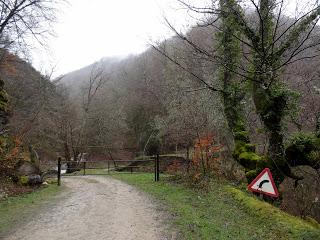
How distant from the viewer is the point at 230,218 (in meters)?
7.72

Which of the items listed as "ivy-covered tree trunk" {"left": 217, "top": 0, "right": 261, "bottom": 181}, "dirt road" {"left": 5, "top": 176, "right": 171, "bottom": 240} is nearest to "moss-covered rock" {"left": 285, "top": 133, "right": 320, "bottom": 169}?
"ivy-covered tree trunk" {"left": 217, "top": 0, "right": 261, "bottom": 181}

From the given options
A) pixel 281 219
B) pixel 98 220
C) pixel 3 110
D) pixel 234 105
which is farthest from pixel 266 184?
pixel 3 110

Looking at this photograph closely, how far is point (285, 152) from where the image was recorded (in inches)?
318

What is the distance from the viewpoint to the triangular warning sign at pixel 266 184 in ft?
21.6

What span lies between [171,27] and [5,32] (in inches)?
450

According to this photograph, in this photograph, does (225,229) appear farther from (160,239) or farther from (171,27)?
(171,27)

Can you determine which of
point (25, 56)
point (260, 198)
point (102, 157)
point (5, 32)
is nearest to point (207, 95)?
point (260, 198)

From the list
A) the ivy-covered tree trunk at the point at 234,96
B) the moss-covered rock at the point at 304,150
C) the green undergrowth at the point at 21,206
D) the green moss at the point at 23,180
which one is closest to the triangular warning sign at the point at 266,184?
the moss-covered rock at the point at 304,150

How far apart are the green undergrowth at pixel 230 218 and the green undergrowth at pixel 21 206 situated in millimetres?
3662

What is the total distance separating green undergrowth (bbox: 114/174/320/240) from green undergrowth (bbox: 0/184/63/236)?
366 centimetres

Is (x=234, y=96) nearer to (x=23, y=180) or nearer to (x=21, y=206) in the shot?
(x=21, y=206)

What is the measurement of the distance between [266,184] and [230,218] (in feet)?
5.01

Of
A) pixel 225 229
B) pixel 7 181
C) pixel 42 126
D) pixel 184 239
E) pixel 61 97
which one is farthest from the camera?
pixel 61 97

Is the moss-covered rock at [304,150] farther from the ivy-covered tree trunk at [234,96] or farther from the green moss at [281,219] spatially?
the ivy-covered tree trunk at [234,96]
